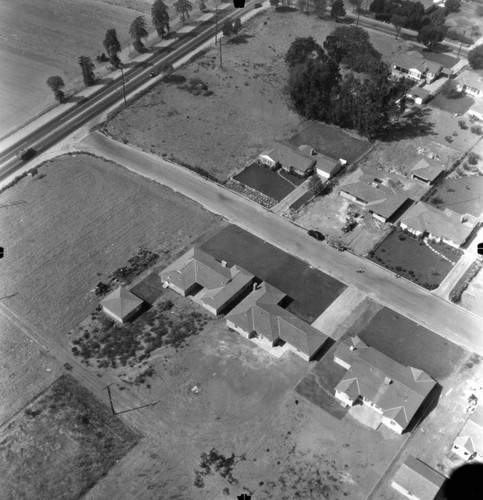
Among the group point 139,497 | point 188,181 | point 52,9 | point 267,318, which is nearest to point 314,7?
point 52,9

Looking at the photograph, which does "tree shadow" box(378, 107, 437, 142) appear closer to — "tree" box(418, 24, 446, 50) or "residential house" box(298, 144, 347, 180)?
"residential house" box(298, 144, 347, 180)

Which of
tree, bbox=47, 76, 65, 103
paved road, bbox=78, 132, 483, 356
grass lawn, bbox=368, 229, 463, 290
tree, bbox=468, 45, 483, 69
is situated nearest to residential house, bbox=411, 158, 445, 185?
grass lawn, bbox=368, 229, 463, 290

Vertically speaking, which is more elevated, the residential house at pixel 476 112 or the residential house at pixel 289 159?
the residential house at pixel 289 159

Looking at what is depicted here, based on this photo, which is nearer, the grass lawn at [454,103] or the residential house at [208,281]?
the residential house at [208,281]

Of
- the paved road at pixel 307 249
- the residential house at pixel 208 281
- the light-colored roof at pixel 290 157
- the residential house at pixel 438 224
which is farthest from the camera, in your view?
the light-colored roof at pixel 290 157

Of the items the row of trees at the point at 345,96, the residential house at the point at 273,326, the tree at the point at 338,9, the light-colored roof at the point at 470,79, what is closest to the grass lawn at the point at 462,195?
the row of trees at the point at 345,96

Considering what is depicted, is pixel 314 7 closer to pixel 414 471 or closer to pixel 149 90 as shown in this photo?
pixel 149 90

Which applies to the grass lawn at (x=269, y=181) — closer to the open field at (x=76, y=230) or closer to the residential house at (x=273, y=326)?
the open field at (x=76, y=230)
